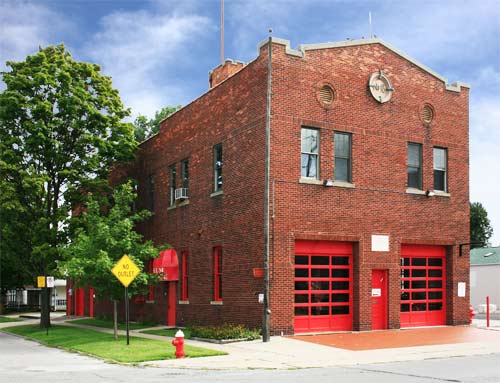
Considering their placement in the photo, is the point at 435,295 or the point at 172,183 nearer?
the point at 435,295

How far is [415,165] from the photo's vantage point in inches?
1080

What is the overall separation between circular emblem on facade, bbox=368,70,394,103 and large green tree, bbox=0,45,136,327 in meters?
13.1

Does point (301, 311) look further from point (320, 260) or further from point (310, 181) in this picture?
point (310, 181)

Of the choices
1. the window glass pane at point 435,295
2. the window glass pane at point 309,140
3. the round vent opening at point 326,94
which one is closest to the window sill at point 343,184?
the window glass pane at point 309,140

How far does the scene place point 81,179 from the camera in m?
32.9

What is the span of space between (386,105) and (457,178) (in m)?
4.59

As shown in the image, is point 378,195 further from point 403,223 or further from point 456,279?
point 456,279

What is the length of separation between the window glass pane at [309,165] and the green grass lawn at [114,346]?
7.54m

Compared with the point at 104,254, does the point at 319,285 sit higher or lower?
lower

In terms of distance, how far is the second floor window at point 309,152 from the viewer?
2478 cm

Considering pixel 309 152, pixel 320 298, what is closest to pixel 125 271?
pixel 320 298

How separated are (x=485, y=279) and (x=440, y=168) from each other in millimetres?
22436

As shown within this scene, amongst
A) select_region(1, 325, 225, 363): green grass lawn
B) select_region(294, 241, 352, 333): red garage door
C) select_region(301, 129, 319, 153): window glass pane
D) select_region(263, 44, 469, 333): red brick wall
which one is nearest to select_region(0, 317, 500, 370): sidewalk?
select_region(1, 325, 225, 363): green grass lawn

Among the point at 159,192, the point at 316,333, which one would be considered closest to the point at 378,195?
the point at 316,333
